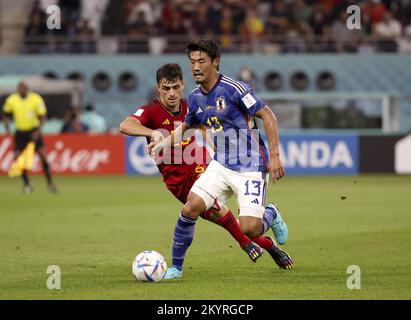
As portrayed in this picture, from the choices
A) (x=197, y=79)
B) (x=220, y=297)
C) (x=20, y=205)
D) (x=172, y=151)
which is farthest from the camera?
(x=20, y=205)

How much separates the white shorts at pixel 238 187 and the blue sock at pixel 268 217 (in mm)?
175

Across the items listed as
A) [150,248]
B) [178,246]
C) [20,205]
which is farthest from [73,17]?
[178,246]

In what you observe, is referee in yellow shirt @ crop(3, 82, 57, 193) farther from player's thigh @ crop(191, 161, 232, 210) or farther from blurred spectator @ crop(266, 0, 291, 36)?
player's thigh @ crop(191, 161, 232, 210)

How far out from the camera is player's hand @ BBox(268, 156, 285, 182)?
9039 mm

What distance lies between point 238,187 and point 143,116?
4.49ft

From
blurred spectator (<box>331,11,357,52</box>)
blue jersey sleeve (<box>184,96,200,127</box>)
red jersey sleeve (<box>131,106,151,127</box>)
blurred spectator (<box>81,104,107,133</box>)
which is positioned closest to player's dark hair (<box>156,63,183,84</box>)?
blue jersey sleeve (<box>184,96,200,127</box>)

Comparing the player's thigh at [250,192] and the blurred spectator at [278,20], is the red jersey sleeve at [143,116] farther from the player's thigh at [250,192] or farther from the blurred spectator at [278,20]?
the blurred spectator at [278,20]

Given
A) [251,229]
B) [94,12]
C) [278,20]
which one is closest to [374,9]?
[278,20]

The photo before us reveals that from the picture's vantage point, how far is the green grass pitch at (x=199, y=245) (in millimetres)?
8891

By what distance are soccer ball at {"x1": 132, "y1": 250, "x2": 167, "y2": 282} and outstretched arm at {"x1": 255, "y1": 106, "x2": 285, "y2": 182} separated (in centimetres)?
134

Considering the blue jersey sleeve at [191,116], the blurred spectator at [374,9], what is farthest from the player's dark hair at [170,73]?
the blurred spectator at [374,9]

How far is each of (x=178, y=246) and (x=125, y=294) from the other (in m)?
1.25

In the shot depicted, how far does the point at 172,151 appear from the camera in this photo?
10.4 meters

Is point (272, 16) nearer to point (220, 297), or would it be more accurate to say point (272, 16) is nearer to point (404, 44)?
point (404, 44)
